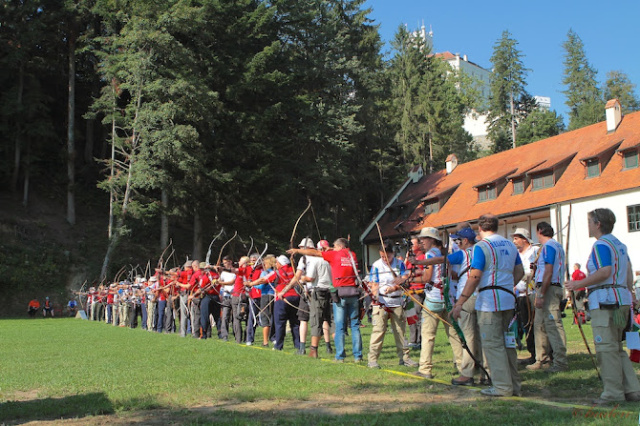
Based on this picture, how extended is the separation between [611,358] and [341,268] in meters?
4.82

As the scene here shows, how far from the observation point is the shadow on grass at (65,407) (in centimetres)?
632

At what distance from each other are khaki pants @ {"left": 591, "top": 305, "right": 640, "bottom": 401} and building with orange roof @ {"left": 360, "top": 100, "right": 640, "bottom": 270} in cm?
1964

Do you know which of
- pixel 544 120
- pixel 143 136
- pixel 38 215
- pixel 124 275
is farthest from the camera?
pixel 544 120

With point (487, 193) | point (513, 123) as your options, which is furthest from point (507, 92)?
point (487, 193)

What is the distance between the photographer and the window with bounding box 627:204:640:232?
1209 inches

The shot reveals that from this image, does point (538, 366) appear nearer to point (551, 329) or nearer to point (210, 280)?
point (551, 329)

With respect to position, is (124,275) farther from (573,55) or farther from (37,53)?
(573,55)

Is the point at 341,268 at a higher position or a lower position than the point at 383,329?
higher

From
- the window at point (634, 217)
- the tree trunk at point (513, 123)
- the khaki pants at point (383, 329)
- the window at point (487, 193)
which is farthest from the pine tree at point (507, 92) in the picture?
the khaki pants at point (383, 329)

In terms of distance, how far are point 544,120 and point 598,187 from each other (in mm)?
36031

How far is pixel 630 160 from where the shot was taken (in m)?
32.2

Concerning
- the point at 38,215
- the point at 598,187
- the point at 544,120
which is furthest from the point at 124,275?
the point at 544,120

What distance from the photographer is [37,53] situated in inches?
1866

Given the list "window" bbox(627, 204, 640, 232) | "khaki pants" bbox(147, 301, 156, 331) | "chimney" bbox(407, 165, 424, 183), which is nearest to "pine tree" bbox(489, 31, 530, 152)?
"chimney" bbox(407, 165, 424, 183)
